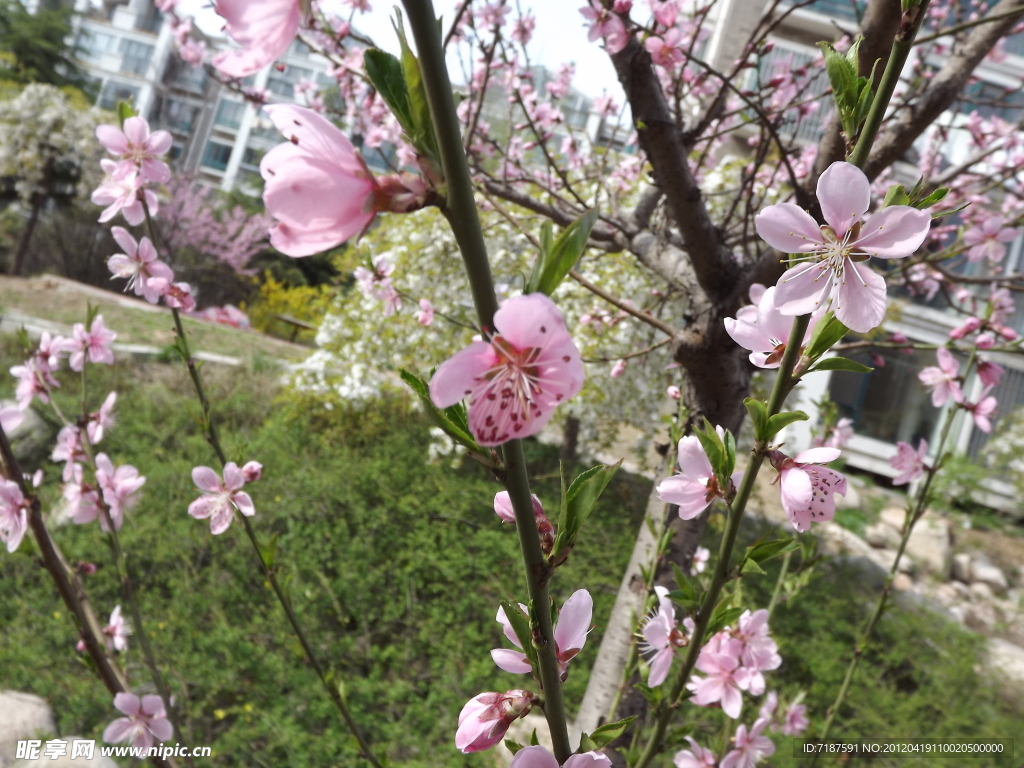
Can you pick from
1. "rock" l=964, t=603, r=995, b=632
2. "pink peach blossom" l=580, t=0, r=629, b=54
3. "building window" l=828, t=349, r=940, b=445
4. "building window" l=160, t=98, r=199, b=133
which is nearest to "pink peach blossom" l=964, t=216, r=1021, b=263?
"pink peach blossom" l=580, t=0, r=629, b=54

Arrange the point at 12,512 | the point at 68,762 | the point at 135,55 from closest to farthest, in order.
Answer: the point at 12,512 → the point at 68,762 → the point at 135,55

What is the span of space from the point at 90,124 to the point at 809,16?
15.1m

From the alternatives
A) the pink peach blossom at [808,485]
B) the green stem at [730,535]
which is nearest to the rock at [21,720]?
the green stem at [730,535]

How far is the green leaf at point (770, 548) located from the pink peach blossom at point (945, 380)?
1091mm

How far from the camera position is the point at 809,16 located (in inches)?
468

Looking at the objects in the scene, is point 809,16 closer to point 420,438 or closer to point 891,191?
point 420,438

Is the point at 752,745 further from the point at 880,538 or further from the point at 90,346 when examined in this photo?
the point at 880,538

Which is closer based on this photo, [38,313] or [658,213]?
[658,213]

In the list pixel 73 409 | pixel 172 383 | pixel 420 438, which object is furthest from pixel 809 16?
pixel 73 409

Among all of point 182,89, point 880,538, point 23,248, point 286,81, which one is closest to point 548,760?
point 880,538

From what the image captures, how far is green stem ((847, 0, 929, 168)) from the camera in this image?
505 mm

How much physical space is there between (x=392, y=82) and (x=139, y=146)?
1113 millimetres

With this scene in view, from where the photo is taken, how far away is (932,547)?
271 inches

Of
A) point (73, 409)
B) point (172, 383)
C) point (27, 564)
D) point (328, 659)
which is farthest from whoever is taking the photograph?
point (172, 383)
